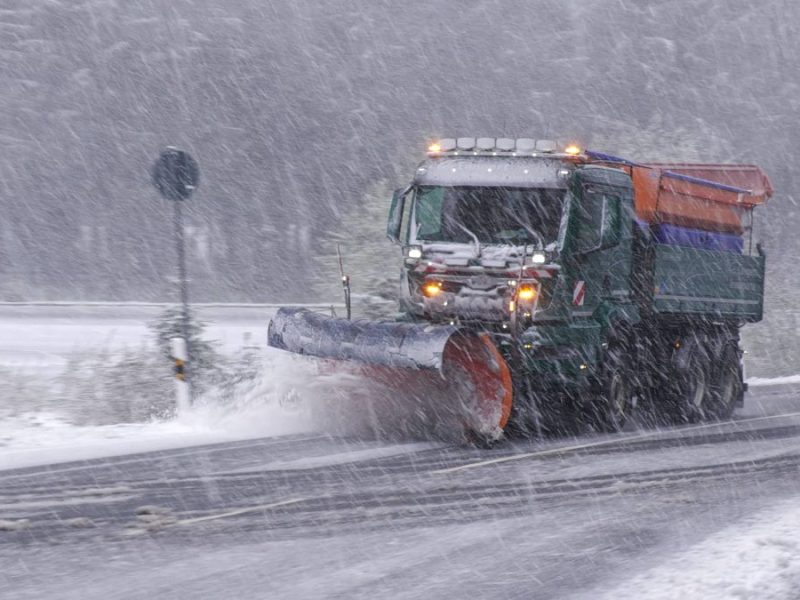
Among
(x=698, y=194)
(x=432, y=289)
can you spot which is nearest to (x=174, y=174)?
(x=432, y=289)

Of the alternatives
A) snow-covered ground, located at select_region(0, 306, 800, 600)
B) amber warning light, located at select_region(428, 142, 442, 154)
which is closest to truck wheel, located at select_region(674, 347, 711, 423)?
snow-covered ground, located at select_region(0, 306, 800, 600)

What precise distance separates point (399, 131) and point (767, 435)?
2380cm

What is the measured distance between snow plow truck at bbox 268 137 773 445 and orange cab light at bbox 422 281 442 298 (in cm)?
1

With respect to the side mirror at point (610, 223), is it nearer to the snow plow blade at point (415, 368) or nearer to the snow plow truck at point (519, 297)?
the snow plow truck at point (519, 297)

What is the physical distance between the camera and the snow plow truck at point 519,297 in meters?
11.9

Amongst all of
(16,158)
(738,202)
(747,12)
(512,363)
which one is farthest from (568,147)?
(747,12)

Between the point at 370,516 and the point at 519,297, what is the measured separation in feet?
14.7

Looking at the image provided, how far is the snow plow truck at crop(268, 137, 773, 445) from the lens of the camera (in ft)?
39.2

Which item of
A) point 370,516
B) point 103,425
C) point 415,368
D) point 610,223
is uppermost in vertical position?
point 610,223

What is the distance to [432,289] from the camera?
12.7m

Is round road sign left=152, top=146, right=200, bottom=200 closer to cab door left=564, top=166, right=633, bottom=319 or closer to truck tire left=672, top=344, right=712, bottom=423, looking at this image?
cab door left=564, top=166, right=633, bottom=319

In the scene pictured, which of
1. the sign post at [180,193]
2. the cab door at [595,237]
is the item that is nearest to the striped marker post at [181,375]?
the sign post at [180,193]

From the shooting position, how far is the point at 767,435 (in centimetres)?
1360

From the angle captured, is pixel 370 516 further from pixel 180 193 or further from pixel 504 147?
pixel 180 193
